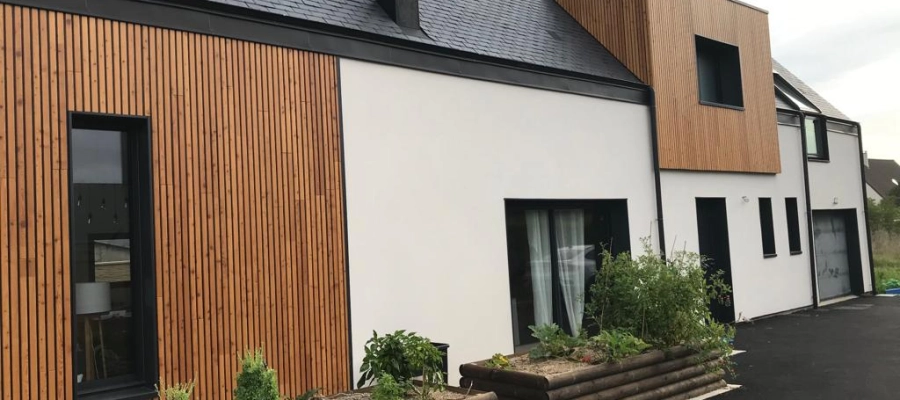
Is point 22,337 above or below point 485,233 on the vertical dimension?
below

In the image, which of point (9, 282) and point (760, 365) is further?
point (760, 365)

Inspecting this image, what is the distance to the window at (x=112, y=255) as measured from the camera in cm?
518

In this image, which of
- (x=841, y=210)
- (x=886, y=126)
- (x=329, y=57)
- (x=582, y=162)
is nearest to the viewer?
(x=329, y=57)

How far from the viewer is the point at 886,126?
28641mm

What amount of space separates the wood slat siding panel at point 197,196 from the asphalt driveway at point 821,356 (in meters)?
4.19

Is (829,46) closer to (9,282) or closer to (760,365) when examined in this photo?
(760,365)

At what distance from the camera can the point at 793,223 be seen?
13.4 meters

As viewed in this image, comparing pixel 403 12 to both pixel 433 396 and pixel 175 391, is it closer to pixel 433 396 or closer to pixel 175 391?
pixel 433 396

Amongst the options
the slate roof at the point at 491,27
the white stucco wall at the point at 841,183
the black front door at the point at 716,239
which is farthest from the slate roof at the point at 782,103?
the slate roof at the point at 491,27

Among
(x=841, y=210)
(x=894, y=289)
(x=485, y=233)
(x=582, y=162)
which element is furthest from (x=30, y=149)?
(x=894, y=289)

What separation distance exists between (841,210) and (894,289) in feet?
7.46

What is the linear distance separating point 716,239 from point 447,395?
737 centimetres

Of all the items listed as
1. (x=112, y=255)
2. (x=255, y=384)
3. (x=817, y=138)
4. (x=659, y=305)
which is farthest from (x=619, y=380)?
(x=817, y=138)

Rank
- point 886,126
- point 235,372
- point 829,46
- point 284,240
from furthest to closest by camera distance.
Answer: point 886,126 < point 829,46 < point 284,240 < point 235,372
